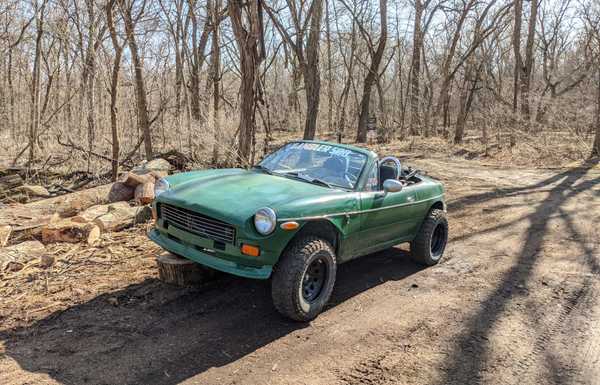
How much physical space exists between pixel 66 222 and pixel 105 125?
9.98 metres

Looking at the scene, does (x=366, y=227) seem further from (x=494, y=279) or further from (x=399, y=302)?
(x=494, y=279)

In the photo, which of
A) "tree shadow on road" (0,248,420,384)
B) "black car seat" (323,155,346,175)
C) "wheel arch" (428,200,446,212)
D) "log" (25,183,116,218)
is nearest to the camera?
"tree shadow on road" (0,248,420,384)

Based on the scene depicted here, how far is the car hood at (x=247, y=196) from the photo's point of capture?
404 cm

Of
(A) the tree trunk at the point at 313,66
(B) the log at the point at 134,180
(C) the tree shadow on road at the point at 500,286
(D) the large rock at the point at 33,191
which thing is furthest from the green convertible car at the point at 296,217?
(A) the tree trunk at the point at 313,66

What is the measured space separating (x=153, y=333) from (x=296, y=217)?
58.9 inches

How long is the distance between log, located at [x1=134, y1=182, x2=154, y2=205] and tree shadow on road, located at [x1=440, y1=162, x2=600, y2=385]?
5.56 m

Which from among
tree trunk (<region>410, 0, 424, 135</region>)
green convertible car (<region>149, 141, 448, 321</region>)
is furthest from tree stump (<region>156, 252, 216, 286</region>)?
tree trunk (<region>410, 0, 424, 135</region>)

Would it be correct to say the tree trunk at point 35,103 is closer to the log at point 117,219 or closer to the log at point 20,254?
the log at point 117,219

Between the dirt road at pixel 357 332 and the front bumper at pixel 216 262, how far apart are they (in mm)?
516

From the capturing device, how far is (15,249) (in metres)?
5.64

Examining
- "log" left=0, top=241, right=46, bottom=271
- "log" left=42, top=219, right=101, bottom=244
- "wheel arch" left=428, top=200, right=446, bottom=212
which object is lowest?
"log" left=0, top=241, right=46, bottom=271

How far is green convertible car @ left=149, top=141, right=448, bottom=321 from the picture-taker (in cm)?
397

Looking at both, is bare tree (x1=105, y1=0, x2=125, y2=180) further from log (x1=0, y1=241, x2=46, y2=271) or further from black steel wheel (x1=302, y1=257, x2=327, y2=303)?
black steel wheel (x1=302, y1=257, x2=327, y2=303)

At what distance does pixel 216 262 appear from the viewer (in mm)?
4035
